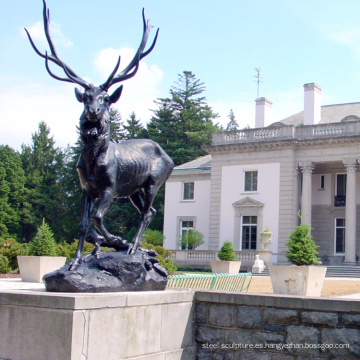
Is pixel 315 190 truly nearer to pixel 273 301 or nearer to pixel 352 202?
pixel 352 202

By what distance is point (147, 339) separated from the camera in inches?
246

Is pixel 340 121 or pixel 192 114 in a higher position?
pixel 192 114

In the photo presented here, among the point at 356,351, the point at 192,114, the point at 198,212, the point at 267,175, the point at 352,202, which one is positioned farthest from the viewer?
the point at 192,114

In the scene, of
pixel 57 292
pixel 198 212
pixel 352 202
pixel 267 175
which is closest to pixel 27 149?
pixel 198 212

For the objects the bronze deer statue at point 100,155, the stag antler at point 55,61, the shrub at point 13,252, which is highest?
the stag antler at point 55,61

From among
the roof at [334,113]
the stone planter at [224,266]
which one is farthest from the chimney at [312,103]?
the stone planter at [224,266]

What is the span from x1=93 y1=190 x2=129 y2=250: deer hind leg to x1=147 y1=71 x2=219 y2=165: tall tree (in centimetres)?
5326

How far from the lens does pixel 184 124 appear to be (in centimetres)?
6500

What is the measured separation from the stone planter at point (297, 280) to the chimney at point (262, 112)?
2933cm

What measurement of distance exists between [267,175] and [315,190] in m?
4.56

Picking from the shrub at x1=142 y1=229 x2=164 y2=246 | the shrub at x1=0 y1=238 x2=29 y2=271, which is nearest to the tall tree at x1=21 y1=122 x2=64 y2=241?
the shrub at x1=142 y1=229 x2=164 y2=246

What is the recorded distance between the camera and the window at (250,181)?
4156cm

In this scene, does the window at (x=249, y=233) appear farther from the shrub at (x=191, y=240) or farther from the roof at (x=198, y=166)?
the roof at (x=198, y=166)

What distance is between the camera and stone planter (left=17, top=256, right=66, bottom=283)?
19156 millimetres
